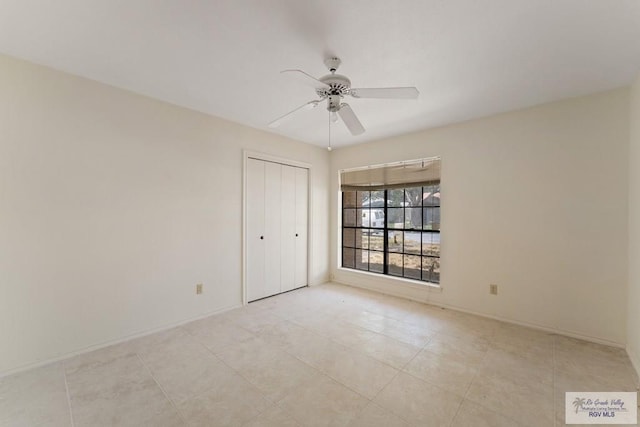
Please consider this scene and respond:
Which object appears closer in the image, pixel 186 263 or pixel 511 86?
pixel 511 86

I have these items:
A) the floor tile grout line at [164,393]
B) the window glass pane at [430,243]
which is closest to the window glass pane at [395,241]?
the window glass pane at [430,243]

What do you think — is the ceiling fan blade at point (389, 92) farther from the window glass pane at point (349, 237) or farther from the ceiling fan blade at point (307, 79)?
the window glass pane at point (349, 237)

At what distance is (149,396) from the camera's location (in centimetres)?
178

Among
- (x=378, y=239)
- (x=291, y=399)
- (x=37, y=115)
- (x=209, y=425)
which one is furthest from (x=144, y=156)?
(x=378, y=239)

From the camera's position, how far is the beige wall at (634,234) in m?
2.13

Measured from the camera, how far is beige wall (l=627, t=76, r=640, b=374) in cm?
213

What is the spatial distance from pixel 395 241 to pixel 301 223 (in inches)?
61.7

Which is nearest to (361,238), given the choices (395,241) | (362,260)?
(362,260)

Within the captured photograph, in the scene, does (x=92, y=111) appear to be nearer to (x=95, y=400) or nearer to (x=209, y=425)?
(x=95, y=400)

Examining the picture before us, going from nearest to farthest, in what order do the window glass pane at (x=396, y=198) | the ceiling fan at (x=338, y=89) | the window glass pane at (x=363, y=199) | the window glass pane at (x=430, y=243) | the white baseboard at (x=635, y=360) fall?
1. the ceiling fan at (x=338, y=89)
2. the white baseboard at (x=635, y=360)
3. the window glass pane at (x=430, y=243)
4. the window glass pane at (x=396, y=198)
5. the window glass pane at (x=363, y=199)

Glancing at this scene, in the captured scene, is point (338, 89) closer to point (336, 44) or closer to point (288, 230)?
point (336, 44)

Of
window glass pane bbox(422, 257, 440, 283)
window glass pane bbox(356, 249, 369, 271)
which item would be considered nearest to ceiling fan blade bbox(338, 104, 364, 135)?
window glass pane bbox(422, 257, 440, 283)

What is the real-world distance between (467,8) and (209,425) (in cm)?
290

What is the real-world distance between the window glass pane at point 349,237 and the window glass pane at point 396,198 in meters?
0.87
